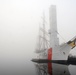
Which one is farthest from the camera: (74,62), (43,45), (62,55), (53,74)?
(43,45)

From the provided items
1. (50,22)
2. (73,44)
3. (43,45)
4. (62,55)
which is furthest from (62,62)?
(43,45)

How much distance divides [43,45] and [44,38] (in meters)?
1.96

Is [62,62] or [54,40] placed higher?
[54,40]

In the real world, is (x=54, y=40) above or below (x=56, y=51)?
above

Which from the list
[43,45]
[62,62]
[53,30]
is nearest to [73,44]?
[62,62]

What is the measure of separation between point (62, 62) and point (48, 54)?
4.72m

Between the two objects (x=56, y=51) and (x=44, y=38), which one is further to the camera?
(x=44, y=38)

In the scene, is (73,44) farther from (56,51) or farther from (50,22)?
(50,22)

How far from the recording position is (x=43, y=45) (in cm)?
5322

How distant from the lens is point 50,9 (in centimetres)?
4381

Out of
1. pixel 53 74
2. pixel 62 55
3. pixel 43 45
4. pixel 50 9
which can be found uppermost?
pixel 50 9

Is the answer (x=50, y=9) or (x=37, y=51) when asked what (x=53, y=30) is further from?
(x=37, y=51)

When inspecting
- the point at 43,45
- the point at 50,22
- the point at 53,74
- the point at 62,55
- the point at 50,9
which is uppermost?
the point at 50,9

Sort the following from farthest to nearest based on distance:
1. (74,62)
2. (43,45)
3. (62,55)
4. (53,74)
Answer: (43,45), (74,62), (62,55), (53,74)
